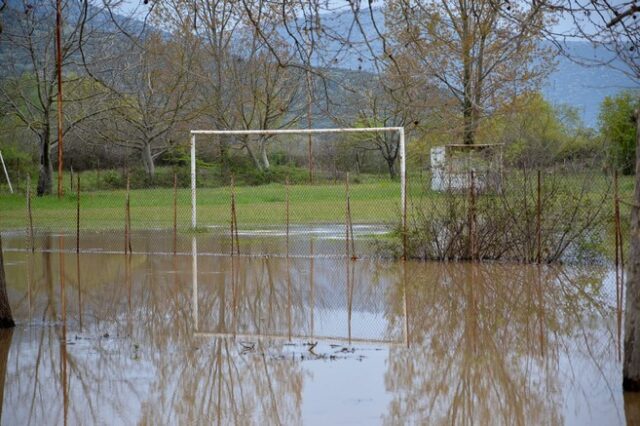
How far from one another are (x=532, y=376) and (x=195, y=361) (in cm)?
359

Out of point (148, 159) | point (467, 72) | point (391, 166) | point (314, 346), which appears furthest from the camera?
point (391, 166)

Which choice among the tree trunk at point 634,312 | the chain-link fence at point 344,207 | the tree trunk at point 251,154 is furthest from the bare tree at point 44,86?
the tree trunk at point 634,312

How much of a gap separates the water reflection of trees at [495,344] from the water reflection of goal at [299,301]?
316mm

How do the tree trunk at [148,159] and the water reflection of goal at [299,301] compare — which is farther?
the tree trunk at [148,159]

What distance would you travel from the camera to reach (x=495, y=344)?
39.7 ft

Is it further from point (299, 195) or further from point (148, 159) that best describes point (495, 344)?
point (148, 159)

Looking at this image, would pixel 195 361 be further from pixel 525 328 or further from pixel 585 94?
pixel 585 94

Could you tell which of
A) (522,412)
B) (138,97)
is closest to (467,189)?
(522,412)

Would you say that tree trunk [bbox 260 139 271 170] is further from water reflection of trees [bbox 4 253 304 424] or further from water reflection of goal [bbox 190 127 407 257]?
water reflection of trees [bbox 4 253 304 424]

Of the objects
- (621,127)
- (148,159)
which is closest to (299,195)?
(148,159)

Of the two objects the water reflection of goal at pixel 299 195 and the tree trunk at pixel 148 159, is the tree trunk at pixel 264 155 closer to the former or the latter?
the water reflection of goal at pixel 299 195

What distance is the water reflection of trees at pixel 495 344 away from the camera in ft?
30.7

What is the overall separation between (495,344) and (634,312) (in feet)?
8.91

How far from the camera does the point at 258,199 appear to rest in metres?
39.8
